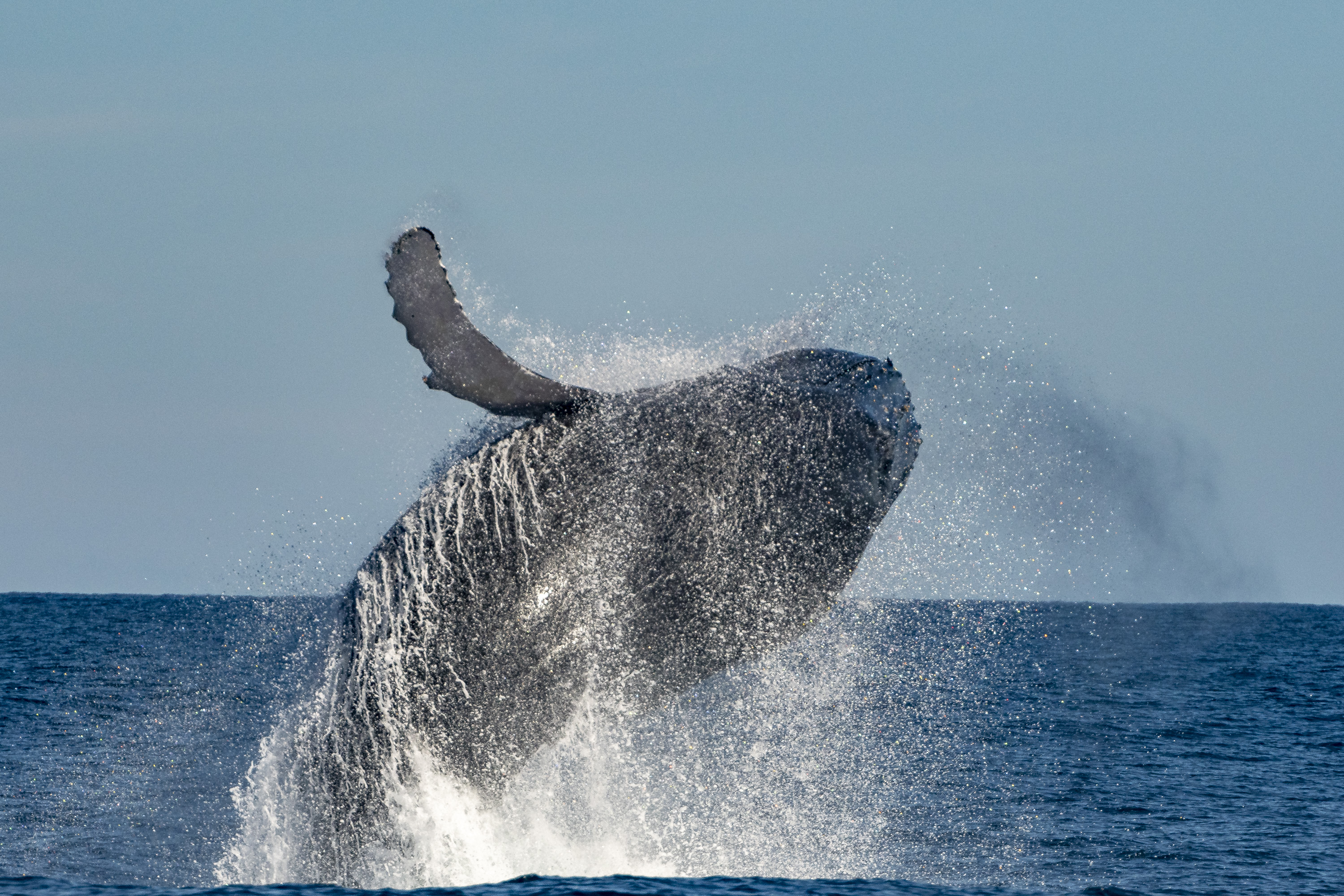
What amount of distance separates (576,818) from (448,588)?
4797 millimetres

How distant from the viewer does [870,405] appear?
1005 cm

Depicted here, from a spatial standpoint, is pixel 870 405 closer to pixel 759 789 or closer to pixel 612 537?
pixel 612 537

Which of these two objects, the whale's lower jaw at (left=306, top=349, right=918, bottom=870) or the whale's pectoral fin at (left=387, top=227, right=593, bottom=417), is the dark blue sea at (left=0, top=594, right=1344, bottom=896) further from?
the whale's pectoral fin at (left=387, top=227, right=593, bottom=417)

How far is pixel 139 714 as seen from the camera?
128ft

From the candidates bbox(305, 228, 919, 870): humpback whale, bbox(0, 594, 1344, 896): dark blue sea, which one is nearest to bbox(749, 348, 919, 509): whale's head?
bbox(305, 228, 919, 870): humpback whale

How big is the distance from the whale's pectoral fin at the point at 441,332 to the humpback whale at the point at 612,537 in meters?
0.51

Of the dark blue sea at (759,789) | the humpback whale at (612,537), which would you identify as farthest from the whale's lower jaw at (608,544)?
the dark blue sea at (759,789)

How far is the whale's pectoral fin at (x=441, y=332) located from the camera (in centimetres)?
938

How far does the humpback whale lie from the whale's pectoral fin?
0.51 m

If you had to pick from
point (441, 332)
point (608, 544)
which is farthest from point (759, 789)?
point (441, 332)

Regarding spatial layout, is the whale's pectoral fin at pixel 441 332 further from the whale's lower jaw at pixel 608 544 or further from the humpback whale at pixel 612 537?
the whale's lower jaw at pixel 608 544

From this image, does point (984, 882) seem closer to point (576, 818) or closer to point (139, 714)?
point (576, 818)

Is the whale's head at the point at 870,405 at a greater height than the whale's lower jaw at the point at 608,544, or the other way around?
the whale's head at the point at 870,405

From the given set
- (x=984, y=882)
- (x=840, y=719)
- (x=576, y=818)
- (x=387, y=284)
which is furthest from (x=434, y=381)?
(x=840, y=719)
